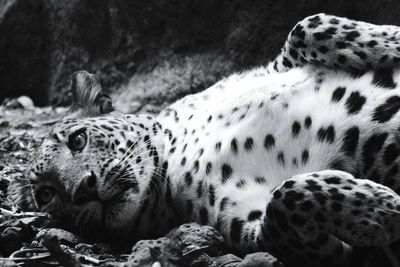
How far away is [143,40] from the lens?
7930mm

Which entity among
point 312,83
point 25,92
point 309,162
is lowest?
point 25,92

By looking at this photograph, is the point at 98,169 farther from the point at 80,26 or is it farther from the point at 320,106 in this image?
the point at 80,26

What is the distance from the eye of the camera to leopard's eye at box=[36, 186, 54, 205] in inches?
195

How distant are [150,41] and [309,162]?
13.2 ft

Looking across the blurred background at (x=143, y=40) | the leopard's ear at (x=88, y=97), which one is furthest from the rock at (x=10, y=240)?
the blurred background at (x=143, y=40)

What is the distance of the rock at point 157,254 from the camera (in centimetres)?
362

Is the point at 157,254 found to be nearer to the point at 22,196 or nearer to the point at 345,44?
the point at 345,44

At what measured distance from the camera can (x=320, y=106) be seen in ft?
14.2

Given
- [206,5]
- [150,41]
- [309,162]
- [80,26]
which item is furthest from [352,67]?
[80,26]

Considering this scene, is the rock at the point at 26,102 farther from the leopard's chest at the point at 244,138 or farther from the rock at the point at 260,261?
the rock at the point at 260,261

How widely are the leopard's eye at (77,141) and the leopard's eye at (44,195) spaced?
316 millimetres

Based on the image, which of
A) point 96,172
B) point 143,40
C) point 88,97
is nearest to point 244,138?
point 96,172

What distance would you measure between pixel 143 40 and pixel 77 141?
319 cm

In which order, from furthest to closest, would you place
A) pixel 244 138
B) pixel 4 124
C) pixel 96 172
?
1. pixel 4 124
2. pixel 96 172
3. pixel 244 138
